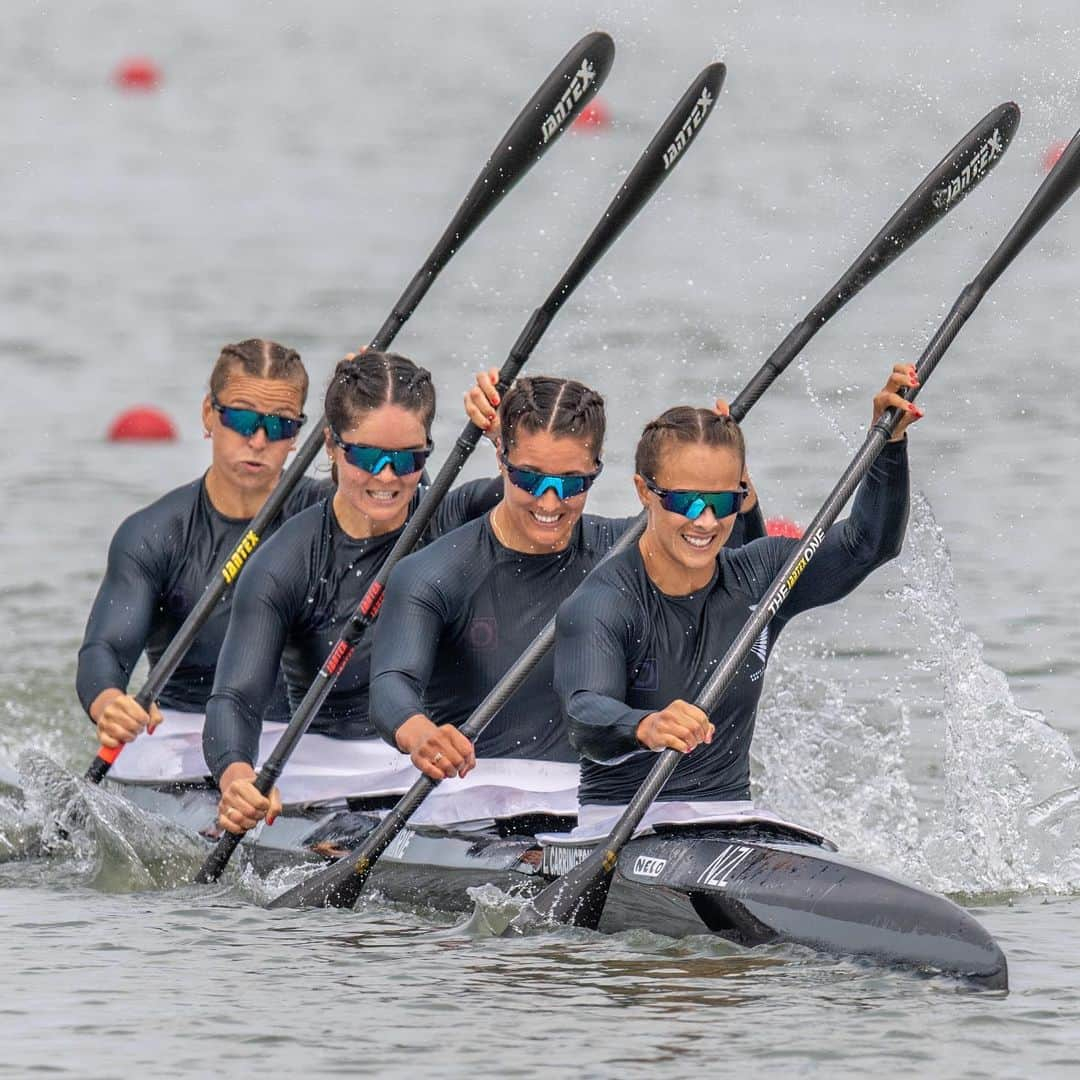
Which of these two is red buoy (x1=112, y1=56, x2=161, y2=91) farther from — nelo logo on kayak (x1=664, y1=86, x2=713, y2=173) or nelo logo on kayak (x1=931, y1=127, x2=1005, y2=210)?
nelo logo on kayak (x1=931, y1=127, x2=1005, y2=210)

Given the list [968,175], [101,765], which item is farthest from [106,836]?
[968,175]

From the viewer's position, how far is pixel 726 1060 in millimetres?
5328

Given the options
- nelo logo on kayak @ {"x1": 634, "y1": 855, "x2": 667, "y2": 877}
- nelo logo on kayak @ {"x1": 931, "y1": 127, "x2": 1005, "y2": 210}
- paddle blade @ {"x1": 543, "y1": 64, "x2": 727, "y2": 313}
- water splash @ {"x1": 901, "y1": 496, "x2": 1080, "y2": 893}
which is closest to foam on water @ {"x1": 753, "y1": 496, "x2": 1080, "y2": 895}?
water splash @ {"x1": 901, "y1": 496, "x2": 1080, "y2": 893}

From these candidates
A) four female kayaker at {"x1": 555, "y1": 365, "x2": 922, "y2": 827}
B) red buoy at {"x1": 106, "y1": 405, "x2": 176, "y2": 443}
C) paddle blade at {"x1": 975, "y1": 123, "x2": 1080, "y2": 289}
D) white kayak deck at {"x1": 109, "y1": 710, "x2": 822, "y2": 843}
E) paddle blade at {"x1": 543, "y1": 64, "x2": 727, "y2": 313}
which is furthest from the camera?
red buoy at {"x1": 106, "y1": 405, "x2": 176, "y2": 443}

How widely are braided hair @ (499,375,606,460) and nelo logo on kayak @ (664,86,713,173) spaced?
4.62 feet

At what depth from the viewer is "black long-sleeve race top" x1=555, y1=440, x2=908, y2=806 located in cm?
598

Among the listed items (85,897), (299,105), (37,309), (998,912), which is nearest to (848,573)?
(998,912)

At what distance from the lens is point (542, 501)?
21.1ft

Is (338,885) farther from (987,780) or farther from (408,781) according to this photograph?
(987,780)

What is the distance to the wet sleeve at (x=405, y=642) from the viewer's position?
651 cm

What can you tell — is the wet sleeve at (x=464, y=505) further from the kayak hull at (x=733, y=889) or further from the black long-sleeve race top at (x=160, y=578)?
the kayak hull at (x=733, y=889)

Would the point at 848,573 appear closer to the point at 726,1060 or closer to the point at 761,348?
the point at 726,1060

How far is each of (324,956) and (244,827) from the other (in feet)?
2.37

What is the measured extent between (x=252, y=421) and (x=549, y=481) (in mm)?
1562
